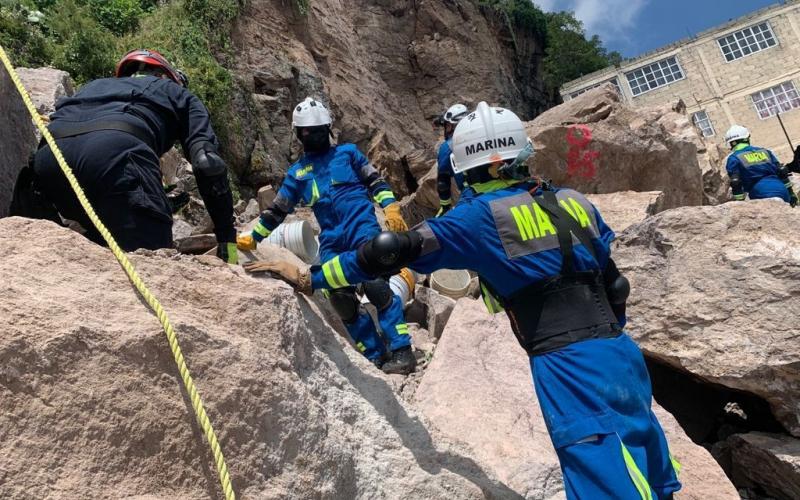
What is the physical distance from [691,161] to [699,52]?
1945 centimetres

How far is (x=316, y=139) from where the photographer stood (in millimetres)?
5234

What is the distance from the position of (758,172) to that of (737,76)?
19881mm

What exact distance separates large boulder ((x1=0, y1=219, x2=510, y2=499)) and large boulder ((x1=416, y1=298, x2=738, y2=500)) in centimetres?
26

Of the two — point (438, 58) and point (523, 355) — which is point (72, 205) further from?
point (438, 58)

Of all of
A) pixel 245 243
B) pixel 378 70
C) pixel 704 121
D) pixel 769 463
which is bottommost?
pixel 769 463

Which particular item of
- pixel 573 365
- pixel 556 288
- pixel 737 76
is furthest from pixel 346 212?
pixel 737 76

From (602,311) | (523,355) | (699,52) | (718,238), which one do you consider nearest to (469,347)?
(523,355)

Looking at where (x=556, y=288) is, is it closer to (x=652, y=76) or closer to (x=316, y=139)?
(x=316, y=139)

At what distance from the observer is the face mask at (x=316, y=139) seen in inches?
205

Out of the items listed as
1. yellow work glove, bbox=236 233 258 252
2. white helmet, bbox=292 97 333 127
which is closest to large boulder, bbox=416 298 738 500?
yellow work glove, bbox=236 233 258 252

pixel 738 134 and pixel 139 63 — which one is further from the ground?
pixel 139 63

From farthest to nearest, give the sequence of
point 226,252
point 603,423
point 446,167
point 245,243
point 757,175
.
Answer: point 757,175
point 446,167
point 245,243
point 226,252
point 603,423

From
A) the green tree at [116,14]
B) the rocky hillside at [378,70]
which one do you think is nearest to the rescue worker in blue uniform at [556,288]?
the rocky hillside at [378,70]

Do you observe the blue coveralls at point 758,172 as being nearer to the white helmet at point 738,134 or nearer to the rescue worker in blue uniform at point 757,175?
the rescue worker in blue uniform at point 757,175
